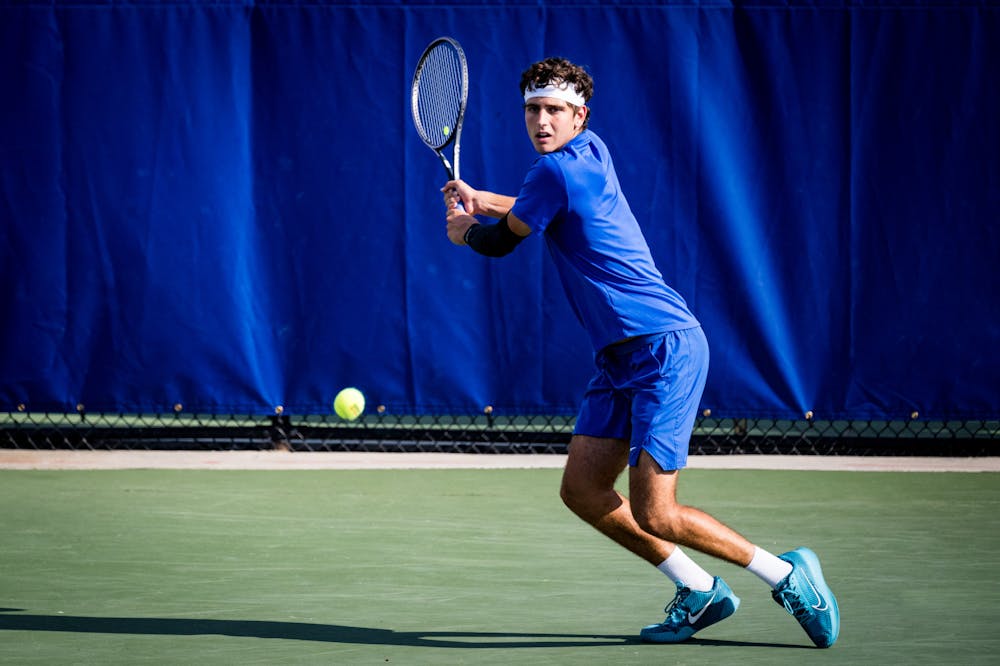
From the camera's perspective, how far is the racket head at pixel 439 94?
4883mm

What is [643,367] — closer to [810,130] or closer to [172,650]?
[172,650]

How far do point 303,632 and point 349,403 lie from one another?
3693 millimetres

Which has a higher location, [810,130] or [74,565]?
[810,130]

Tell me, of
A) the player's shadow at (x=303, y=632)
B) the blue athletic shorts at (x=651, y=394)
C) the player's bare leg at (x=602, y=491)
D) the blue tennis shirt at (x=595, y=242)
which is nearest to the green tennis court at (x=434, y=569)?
the player's shadow at (x=303, y=632)

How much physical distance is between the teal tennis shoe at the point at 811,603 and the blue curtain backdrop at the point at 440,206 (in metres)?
3.75

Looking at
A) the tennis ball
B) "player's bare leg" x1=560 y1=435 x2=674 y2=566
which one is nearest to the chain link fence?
the tennis ball

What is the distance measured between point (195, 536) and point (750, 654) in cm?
245

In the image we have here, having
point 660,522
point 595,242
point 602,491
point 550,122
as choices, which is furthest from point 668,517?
point 550,122

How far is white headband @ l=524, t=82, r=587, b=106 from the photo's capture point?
13.1ft

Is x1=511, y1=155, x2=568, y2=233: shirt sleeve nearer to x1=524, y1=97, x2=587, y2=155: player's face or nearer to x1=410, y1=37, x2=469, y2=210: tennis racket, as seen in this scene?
x1=524, y1=97, x2=587, y2=155: player's face

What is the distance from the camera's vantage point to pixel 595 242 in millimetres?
3910

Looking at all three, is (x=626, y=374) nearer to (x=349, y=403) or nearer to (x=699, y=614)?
(x=699, y=614)

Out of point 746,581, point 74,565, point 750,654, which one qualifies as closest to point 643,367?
point 750,654

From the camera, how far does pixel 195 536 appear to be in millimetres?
5539
